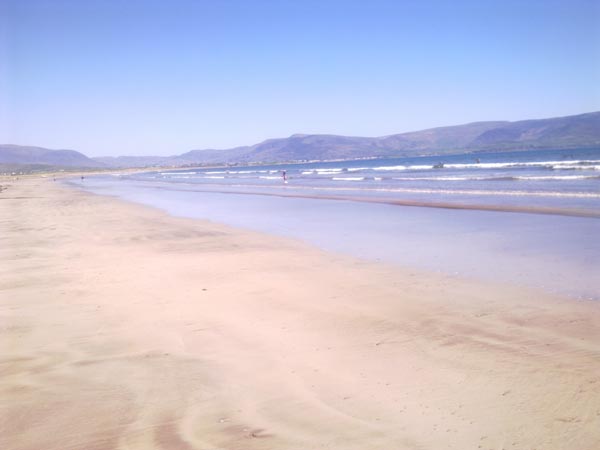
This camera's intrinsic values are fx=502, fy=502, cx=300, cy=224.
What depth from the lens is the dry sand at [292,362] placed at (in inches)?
160

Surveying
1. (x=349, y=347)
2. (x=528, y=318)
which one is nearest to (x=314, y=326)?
(x=349, y=347)

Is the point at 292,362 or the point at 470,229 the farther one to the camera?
the point at 470,229

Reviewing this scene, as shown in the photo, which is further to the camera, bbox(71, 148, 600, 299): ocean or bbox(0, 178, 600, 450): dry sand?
bbox(71, 148, 600, 299): ocean

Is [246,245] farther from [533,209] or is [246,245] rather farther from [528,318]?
[533,209]

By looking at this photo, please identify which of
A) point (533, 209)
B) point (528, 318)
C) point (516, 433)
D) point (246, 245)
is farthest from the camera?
point (533, 209)

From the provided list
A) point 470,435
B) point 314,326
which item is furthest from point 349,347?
point 470,435

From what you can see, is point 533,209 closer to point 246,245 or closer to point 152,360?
point 246,245

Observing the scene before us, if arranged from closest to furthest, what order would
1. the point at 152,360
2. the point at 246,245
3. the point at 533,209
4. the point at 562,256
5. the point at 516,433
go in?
1. the point at 516,433
2. the point at 152,360
3. the point at 562,256
4. the point at 246,245
5. the point at 533,209

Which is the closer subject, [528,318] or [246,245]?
[528,318]

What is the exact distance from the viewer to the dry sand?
4.07 meters

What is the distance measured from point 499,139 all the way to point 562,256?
19589 cm

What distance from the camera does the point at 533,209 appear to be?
1878cm

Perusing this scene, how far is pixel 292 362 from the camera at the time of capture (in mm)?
5516

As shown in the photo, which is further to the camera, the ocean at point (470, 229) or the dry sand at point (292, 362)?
the ocean at point (470, 229)
